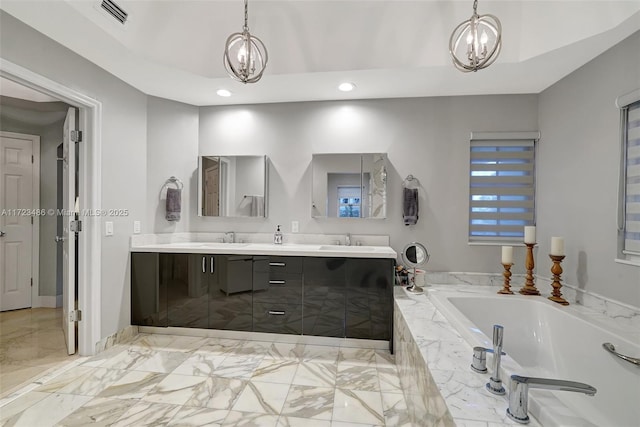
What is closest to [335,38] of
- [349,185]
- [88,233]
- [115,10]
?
[349,185]

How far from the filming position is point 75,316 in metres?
2.32

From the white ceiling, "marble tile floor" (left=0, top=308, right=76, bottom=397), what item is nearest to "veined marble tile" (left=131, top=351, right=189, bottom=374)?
"marble tile floor" (left=0, top=308, right=76, bottom=397)

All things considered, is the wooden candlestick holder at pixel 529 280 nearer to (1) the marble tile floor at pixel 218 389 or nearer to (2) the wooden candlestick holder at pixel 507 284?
(2) the wooden candlestick holder at pixel 507 284

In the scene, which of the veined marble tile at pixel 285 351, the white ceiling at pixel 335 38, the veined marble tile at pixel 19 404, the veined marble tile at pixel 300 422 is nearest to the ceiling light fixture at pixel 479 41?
the white ceiling at pixel 335 38

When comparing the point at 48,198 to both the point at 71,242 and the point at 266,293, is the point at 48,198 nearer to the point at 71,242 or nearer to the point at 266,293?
the point at 71,242

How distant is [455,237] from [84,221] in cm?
341

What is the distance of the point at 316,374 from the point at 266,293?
82 centimetres

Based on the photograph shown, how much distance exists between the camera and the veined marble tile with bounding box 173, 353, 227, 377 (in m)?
2.12

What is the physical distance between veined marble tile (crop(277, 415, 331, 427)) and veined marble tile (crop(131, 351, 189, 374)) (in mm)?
1071

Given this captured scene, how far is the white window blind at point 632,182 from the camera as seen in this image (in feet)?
5.72

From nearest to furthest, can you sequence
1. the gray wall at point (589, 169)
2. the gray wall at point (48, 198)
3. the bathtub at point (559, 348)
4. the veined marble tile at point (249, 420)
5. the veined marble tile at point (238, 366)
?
the bathtub at point (559, 348) → the veined marble tile at point (249, 420) → the gray wall at point (589, 169) → the veined marble tile at point (238, 366) → the gray wall at point (48, 198)

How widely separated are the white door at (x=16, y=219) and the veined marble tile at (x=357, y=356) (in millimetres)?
3939

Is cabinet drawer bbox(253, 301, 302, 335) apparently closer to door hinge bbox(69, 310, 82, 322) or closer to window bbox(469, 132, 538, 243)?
door hinge bbox(69, 310, 82, 322)

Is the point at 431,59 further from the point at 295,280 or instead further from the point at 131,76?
the point at 131,76
